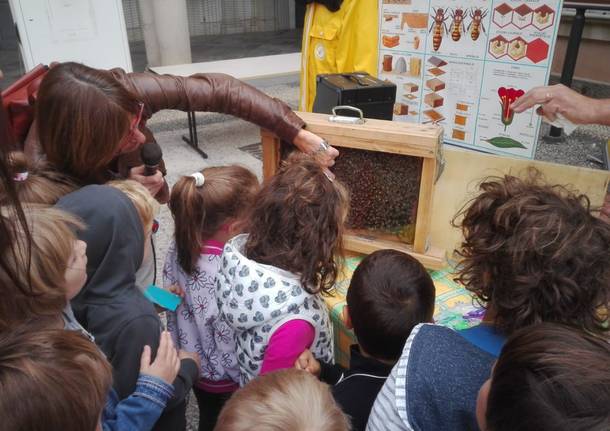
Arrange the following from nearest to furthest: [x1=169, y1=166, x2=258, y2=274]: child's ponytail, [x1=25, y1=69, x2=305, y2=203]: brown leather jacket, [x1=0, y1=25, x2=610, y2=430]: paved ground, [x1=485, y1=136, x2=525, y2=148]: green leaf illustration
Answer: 1. [x1=169, y1=166, x2=258, y2=274]: child's ponytail
2. [x1=25, y1=69, x2=305, y2=203]: brown leather jacket
3. [x1=485, y1=136, x2=525, y2=148]: green leaf illustration
4. [x1=0, y1=25, x2=610, y2=430]: paved ground

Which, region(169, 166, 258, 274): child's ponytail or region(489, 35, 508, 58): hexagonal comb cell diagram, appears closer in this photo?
region(169, 166, 258, 274): child's ponytail

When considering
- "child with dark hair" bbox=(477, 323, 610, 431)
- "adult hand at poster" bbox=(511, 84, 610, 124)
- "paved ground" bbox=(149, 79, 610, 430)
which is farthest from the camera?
"paved ground" bbox=(149, 79, 610, 430)

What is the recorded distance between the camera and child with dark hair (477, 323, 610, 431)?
0.67 meters

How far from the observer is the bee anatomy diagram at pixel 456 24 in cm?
347

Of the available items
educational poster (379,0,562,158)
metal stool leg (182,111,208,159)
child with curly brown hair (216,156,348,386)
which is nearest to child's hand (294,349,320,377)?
child with curly brown hair (216,156,348,386)

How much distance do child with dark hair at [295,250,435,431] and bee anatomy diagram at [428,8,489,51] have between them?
9.08 ft

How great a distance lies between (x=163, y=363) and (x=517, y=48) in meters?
3.15

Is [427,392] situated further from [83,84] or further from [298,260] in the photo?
[83,84]

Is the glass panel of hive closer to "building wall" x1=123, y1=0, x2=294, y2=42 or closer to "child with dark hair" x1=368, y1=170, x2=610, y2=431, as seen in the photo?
"child with dark hair" x1=368, y1=170, x2=610, y2=431

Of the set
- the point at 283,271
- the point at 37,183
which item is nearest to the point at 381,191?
the point at 283,271

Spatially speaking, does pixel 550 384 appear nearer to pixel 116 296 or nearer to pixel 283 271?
pixel 283 271

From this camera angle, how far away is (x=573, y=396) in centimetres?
68

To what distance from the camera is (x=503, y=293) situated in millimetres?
1173

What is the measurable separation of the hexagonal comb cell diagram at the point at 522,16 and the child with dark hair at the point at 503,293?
2428mm
